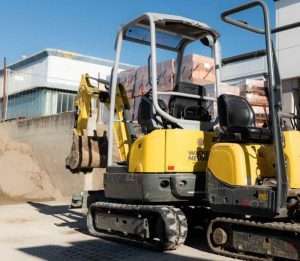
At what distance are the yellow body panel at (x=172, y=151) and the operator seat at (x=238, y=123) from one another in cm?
53

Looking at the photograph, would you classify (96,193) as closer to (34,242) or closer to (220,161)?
Answer: (34,242)

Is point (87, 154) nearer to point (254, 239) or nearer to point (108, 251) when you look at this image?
point (108, 251)

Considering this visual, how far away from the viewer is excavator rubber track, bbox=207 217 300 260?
597 centimetres

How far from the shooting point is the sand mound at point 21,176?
17.1 m

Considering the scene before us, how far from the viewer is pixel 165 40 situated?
28.1ft

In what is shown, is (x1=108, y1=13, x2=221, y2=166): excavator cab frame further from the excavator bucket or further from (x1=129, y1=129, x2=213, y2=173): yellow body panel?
the excavator bucket

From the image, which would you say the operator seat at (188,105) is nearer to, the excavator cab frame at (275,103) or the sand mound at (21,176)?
the excavator cab frame at (275,103)

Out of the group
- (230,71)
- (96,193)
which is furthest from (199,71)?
(230,71)

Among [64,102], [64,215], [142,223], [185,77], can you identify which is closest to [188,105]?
[142,223]

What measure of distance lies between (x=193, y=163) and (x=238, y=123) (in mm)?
960

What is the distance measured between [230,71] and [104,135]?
795cm

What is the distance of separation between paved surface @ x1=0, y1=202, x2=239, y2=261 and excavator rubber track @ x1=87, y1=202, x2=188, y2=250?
0.16 meters

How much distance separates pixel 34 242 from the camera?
807 centimetres

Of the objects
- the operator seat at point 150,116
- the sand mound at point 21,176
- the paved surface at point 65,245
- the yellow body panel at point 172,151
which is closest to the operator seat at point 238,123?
the yellow body panel at point 172,151
